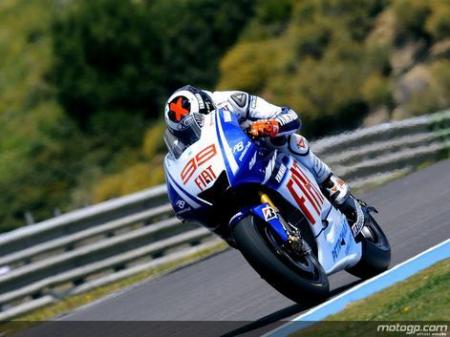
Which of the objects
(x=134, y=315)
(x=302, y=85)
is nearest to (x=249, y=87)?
(x=302, y=85)

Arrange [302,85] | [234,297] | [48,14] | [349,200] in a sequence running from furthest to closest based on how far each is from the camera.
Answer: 1. [48,14]
2. [302,85]
3. [234,297]
4. [349,200]

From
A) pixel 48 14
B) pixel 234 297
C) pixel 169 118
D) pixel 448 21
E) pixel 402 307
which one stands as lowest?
pixel 402 307

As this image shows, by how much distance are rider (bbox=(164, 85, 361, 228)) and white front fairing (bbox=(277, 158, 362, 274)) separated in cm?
19

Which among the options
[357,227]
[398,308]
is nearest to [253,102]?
[357,227]

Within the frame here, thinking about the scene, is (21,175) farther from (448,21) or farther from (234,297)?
(234,297)

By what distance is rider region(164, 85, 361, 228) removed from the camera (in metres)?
7.61

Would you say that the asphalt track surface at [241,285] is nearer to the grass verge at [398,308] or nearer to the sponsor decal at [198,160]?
the grass verge at [398,308]

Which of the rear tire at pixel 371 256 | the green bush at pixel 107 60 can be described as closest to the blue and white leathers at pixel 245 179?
the rear tire at pixel 371 256

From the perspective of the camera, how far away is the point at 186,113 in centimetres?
759

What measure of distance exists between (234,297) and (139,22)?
38.2 m

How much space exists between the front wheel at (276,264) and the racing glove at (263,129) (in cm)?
64

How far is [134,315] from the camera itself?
10.2 metres

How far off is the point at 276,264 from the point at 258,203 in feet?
1.69

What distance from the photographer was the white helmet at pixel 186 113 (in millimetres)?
7578
